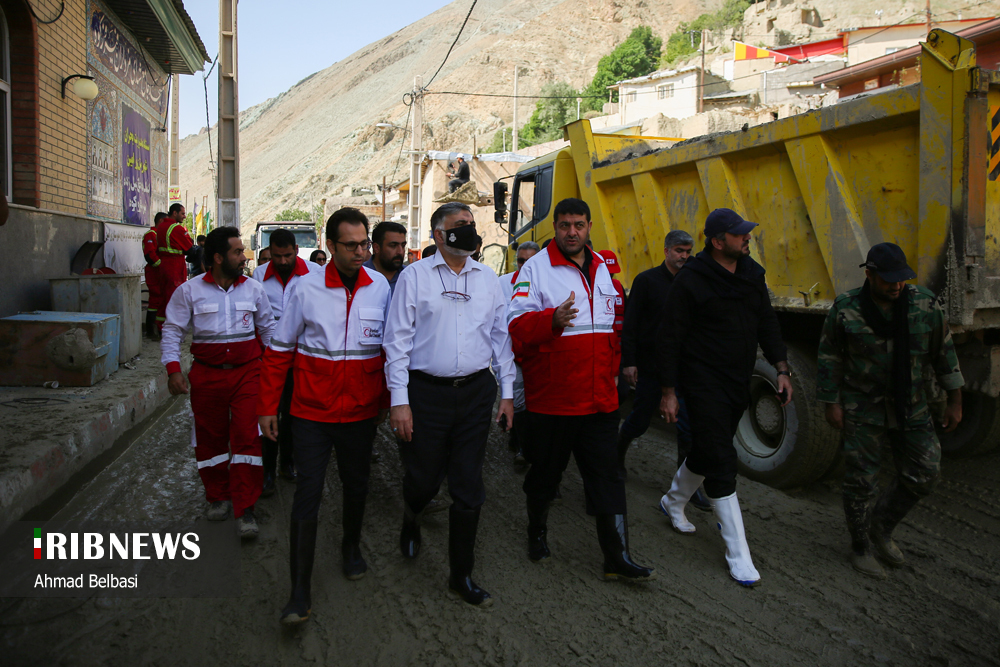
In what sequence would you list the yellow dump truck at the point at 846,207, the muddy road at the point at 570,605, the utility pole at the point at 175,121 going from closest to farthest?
the muddy road at the point at 570,605
the yellow dump truck at the point at 846,207
the utility pole at the point at 175,121

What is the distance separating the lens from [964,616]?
3000 mm

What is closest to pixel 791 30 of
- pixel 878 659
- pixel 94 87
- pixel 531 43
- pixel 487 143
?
pixel 487 143

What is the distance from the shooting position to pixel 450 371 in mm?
2988

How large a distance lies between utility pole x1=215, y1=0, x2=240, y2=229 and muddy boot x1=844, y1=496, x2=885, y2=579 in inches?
430

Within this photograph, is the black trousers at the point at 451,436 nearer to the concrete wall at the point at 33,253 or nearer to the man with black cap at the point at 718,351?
the man with black cap at the point at 718,351

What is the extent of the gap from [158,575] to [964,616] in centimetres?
387

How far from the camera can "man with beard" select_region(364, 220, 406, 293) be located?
170 inches

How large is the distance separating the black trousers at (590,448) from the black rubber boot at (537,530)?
259 millimetres

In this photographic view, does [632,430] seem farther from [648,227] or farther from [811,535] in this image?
[648,227]

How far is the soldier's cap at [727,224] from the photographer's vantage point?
130 inches

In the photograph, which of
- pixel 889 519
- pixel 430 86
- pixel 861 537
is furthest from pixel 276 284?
pixel 430 86

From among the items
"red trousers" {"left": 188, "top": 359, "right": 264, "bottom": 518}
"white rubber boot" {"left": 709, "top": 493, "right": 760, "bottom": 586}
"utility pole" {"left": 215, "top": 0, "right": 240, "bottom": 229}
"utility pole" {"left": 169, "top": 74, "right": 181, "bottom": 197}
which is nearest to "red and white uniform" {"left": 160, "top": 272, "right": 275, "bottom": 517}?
"red trousers" {"left": 188, "top": 359, "right": 264, "bottom": 518}

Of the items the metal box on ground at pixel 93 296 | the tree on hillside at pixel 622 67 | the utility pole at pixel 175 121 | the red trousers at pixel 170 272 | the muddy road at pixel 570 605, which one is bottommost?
the muddy road at pixel 570 605

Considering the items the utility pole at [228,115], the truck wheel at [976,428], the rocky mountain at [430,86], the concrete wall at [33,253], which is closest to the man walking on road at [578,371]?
the truck wheel at [976,428]
